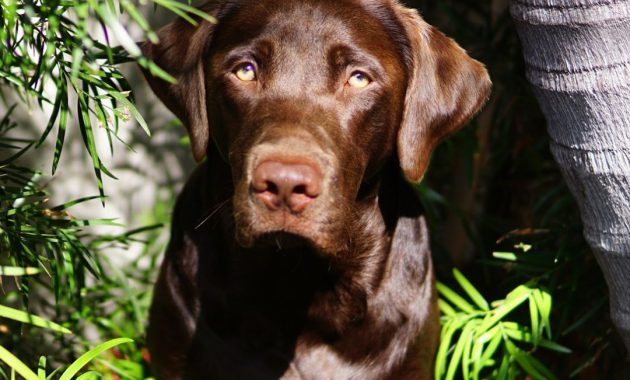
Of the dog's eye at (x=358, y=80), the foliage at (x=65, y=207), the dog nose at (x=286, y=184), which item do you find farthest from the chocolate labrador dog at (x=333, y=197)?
the foliage at (x=65, y=207)

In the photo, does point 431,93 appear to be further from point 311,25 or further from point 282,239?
point 282,239

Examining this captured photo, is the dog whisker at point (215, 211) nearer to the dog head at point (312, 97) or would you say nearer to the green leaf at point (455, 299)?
the dog head at point (312, 97)

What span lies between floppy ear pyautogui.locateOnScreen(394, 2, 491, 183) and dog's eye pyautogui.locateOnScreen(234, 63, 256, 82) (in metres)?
0.46

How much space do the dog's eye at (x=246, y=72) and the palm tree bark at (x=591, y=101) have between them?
0.73 m

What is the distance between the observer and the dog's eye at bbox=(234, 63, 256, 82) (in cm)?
263

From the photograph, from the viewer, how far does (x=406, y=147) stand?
2.78m

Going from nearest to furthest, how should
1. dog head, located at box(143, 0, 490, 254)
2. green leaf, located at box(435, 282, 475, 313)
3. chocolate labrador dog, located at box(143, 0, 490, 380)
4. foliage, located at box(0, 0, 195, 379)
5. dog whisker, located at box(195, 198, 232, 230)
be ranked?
foliage, located at box(0, 0, 195, 379)
dog head, located at box(143, 0, 490, 254)
chocolate labrador dog, located at box(143, 0, 490, 380)
dog whisker, located at box(195, 198, 232, 230)
green leaf, located at box(435, 282, 475, 313)

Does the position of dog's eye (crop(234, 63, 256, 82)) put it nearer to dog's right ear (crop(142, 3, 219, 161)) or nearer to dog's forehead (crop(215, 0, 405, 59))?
dog's forehead (crop(215, 0, 405, 59))

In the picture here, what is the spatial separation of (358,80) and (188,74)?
530mm

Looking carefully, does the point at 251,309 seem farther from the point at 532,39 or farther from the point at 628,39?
the point at 628,39

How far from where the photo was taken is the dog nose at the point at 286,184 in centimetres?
224

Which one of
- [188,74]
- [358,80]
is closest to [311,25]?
[358,80]

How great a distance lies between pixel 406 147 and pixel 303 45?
443 millimetres

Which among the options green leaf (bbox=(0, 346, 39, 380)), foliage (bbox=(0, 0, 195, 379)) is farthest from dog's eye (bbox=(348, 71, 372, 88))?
green leaf (bbox=(0, 346, 39, 380))
